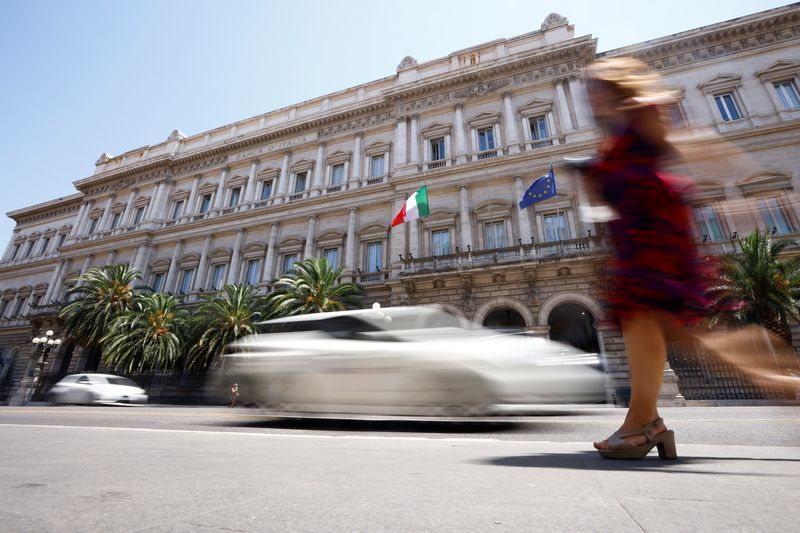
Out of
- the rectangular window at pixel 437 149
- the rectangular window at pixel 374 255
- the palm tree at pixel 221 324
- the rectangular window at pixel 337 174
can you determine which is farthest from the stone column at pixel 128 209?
the rectangular window at pixel 437 149

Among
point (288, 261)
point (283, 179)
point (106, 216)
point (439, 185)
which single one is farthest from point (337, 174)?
point (106, 216)

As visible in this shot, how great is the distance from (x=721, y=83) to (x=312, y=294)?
2154 centimetres

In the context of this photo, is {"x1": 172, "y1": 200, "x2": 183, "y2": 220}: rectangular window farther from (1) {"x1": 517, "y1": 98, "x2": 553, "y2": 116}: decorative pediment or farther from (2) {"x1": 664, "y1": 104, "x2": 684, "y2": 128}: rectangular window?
(2) {"x1": 664, "y1": 104, "x2": 684, "y2": 128}: rectangular window

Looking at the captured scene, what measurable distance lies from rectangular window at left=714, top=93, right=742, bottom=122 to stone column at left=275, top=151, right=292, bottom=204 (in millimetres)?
23638

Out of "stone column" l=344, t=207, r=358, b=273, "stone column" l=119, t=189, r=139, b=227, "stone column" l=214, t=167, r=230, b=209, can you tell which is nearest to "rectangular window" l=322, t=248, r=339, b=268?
"stone column" l=344, t=207, r=358, b=273

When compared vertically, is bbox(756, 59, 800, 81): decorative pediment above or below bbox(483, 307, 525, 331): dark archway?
above

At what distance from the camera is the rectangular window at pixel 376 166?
22203 millimetres

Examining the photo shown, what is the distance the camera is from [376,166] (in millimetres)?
22391

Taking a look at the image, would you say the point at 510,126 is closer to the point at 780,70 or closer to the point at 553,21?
the point at 553,21

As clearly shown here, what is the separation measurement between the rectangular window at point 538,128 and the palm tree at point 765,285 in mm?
9631

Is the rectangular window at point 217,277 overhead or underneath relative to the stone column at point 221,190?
underneath

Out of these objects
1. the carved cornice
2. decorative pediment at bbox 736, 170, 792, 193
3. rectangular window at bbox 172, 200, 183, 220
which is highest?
the carved cornice

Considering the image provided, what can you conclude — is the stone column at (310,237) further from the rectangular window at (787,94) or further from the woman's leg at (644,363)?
the rectangular window at (787,94)

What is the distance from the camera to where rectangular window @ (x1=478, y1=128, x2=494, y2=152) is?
19852mm
